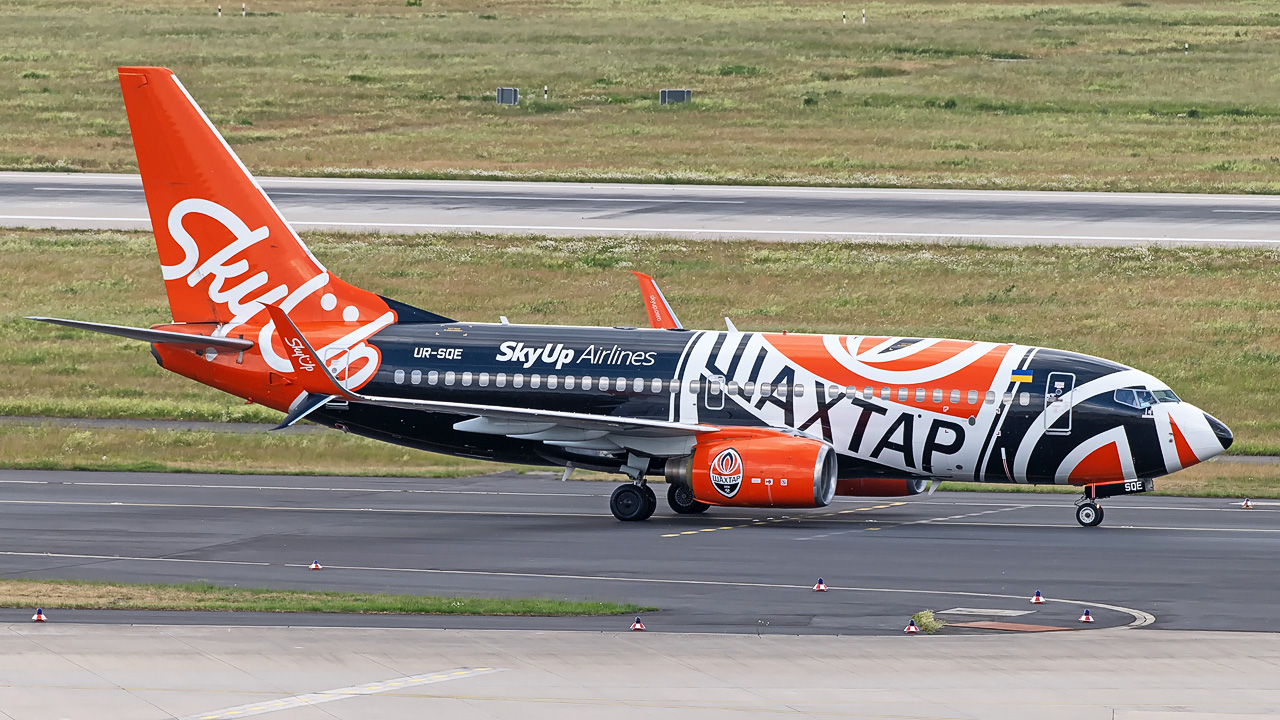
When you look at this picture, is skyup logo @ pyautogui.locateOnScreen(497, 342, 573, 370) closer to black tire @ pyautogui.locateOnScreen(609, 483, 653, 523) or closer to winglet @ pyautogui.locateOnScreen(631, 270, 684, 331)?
black tire @ pyautogui.locateOnScreen(609, 483, 653, 523)

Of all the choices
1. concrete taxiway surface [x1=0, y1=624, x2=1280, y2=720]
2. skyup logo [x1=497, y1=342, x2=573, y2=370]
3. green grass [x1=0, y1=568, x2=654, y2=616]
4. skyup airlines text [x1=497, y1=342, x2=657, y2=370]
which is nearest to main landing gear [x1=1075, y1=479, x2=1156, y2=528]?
skyup airlines text [x1=497, y1=342, x2=657, y2=370]

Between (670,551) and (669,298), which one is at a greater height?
(669,298)

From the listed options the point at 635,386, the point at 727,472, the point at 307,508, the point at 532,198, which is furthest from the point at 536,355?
the point at 532,198

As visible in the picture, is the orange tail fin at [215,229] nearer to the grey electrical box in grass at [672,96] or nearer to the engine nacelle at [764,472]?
the engine nacelle at [764,472]

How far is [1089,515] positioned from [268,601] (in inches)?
679

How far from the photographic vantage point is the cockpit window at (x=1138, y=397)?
35906 mm

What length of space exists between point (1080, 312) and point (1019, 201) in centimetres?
1616

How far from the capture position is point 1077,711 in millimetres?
20359

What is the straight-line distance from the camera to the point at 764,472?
117 ft

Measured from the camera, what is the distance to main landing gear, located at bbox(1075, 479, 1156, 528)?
36094 mm

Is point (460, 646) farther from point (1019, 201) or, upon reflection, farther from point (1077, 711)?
point (1019, 201)

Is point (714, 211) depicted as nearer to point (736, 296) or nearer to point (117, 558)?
point (736, 296)

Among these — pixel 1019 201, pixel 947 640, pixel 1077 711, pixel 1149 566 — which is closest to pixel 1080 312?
pixel 1019 201

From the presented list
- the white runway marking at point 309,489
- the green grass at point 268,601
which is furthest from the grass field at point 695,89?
the green grass at point 268,601
